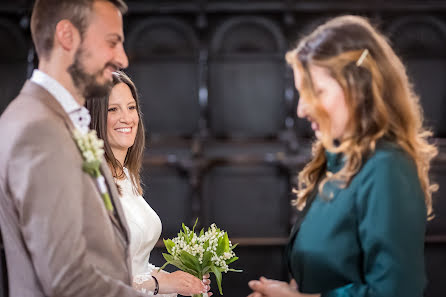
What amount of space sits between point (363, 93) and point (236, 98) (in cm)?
412

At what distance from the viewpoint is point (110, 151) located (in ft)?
7.38

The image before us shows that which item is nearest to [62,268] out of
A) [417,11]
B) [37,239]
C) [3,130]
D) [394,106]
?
[37,239]

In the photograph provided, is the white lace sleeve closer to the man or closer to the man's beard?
the man

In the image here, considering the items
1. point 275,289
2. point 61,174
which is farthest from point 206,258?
point 61,174

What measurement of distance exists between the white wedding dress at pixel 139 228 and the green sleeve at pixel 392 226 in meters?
1.00

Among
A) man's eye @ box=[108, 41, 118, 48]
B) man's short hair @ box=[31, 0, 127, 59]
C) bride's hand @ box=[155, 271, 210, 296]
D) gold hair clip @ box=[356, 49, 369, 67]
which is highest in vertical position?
man's short hair @ box=[31, 0, 127, 59]

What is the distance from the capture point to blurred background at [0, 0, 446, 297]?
5414mm

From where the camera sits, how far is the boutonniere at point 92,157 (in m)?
1.51

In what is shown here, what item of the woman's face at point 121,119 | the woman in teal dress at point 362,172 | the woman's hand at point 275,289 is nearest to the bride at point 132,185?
the woman's face at point 121,119

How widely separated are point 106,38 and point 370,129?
844 mm

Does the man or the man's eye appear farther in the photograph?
the man's eye

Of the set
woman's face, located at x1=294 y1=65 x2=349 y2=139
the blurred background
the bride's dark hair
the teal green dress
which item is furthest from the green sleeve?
the blurred background

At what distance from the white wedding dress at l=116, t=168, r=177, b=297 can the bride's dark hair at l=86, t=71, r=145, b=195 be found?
5 cm

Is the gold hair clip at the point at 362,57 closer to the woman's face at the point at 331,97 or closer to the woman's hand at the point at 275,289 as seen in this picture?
the woman's face at the point at 331,97
